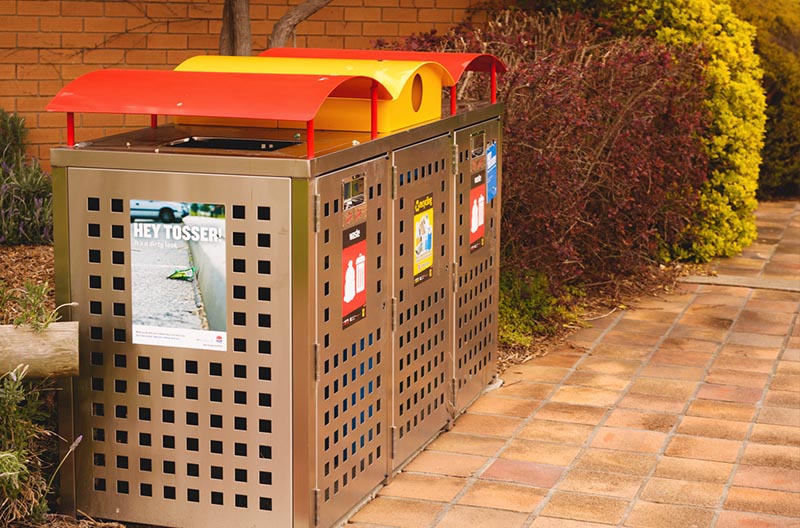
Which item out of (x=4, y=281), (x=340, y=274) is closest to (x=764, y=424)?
(x=340, y=274)

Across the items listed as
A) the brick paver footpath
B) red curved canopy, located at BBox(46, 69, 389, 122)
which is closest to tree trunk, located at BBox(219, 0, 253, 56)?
the brick paver footpath

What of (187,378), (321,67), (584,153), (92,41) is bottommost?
(187,378)

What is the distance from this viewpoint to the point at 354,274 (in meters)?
4.93

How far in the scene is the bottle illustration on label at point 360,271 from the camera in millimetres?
4965

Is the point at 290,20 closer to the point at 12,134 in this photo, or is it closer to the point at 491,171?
the point at 12,134

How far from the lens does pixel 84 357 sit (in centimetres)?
478

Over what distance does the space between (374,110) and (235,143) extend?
609 mm

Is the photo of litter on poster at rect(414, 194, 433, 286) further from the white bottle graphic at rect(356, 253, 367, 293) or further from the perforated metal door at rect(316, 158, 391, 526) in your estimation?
Result: the white bottle graphic at rect(356, 253, 367, 293)

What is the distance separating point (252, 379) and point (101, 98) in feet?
3.92

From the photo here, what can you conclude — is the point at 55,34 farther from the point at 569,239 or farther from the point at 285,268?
the point at 285,268

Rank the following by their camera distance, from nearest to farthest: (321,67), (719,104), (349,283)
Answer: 1. (349,283)
2. (321,67)
3. (719,104)

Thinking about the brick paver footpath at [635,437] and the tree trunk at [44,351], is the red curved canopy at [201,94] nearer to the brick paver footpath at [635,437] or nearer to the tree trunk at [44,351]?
the tree trunk at [44,351]

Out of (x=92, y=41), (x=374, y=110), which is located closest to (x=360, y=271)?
(x=374, y=110)

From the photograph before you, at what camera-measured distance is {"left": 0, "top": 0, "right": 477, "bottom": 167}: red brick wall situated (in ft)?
30.5
